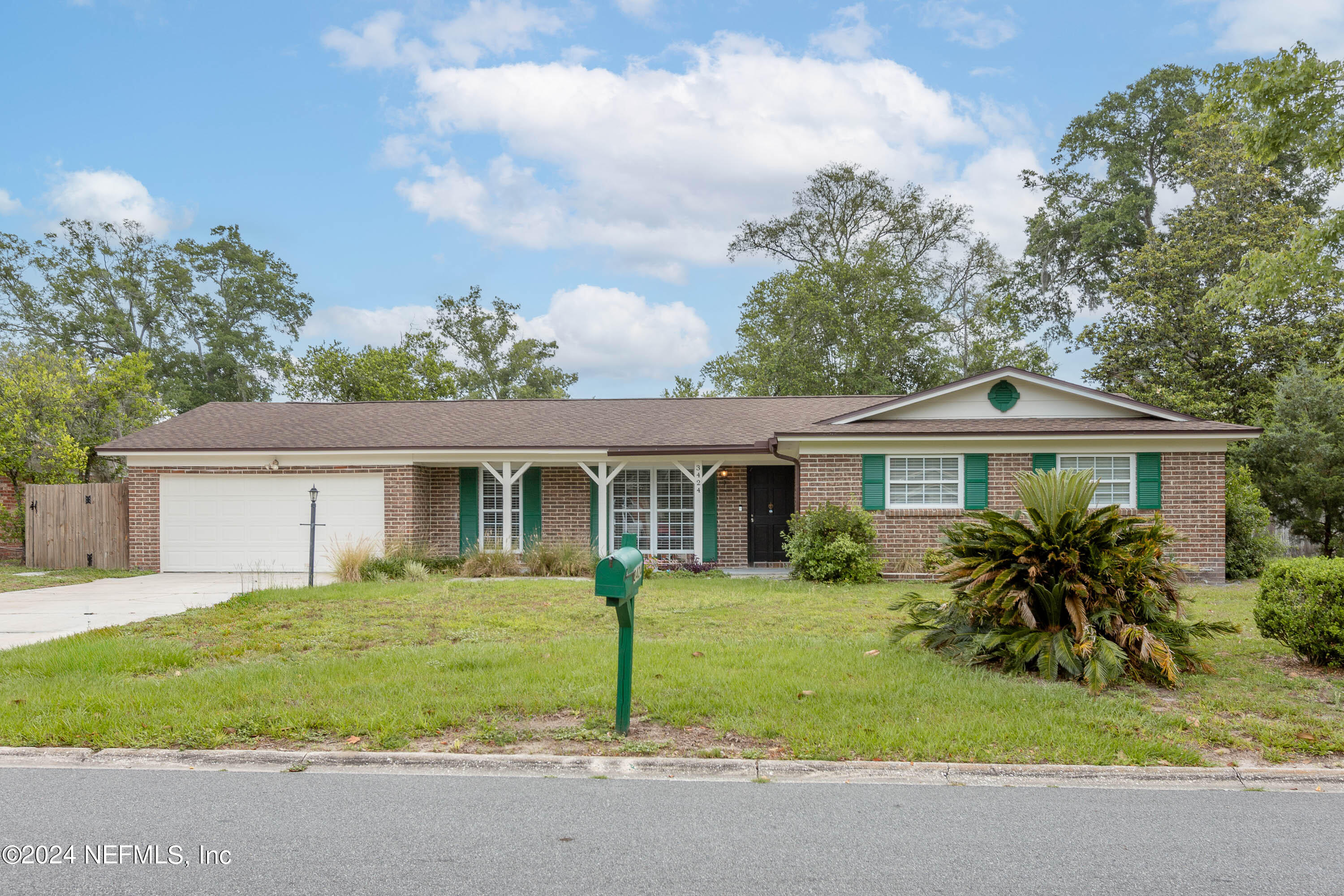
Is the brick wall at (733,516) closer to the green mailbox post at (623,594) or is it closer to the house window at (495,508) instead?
the house window at (495,508)

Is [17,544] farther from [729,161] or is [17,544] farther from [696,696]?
[729,161]

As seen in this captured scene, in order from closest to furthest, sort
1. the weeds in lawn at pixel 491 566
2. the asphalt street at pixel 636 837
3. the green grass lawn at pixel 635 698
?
1. the asphalt street at pixel 636 837
2. the green grass lawn at pixel 635 698
3. the weeds in lawn at pixel 491 566

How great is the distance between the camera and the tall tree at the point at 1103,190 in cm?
3050

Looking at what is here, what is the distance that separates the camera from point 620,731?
17.3ft

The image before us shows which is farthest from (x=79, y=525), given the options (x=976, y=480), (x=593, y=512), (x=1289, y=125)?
(x=1289, y=125)

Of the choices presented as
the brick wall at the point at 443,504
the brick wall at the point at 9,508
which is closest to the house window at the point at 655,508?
the brick wall at the point at 443,504

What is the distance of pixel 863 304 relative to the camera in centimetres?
3117

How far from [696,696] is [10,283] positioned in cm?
4169

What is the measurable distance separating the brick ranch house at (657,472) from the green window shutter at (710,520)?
4 centimetres

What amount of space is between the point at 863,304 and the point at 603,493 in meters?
18.3

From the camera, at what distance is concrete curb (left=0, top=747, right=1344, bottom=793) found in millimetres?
4605

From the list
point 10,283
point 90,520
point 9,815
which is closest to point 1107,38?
point 9,815

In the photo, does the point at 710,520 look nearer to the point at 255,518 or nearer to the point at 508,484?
the point at 508,484

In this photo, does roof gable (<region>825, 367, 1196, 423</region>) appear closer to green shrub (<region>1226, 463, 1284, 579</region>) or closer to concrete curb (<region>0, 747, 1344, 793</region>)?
green shrub (<region>1226, 463, 1284, 579</region>)
